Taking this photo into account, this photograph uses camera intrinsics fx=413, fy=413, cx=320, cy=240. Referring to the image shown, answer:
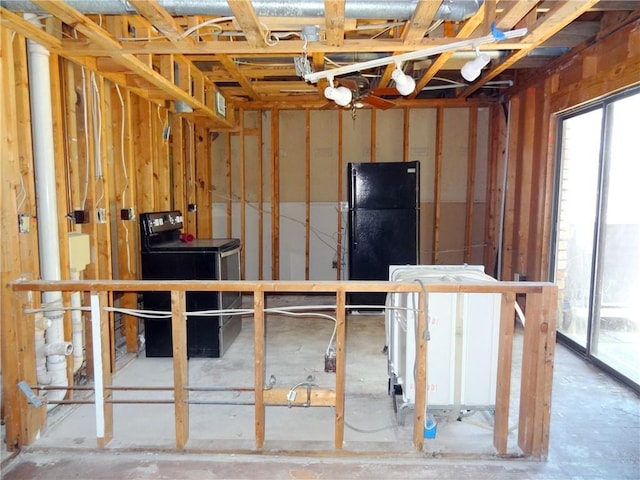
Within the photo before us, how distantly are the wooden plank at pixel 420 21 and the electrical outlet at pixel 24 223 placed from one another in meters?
2.31

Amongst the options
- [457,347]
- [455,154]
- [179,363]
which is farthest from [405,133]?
[179,363]

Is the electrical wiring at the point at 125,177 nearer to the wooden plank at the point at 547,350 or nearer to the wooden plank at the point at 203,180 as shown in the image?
the wooden plank at the point at 203,180

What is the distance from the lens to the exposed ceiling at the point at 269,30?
2072 millimetres

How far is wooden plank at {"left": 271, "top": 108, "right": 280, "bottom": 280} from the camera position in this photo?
5484 millimetres

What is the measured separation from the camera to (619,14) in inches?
114

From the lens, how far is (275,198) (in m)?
5.57

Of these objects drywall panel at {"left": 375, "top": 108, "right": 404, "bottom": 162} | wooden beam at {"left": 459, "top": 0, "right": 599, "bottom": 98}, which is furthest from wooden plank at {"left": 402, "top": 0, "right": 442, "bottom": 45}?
drywall panel at {"left": 375, "top": 108, "right": 404, "bottom": 162}

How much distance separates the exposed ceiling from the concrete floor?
2.02 metres

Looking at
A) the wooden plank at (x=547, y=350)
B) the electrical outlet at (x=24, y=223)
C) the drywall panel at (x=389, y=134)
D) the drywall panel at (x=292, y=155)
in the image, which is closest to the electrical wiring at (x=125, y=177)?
the electrical outlet at (x=24, y=223)

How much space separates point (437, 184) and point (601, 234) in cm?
236

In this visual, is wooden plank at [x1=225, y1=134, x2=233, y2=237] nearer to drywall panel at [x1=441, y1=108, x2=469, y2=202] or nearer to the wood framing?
drywall panel at [x1=441, y1=108, x2=469, y2=202]

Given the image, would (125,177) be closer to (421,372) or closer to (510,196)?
(421,372)

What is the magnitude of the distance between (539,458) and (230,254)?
2.66 metres

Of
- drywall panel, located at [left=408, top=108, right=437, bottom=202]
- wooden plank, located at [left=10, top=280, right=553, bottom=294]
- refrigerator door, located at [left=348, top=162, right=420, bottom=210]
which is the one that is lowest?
wooden plank, located at [left=10, top=280, right=553, bottom=294]
